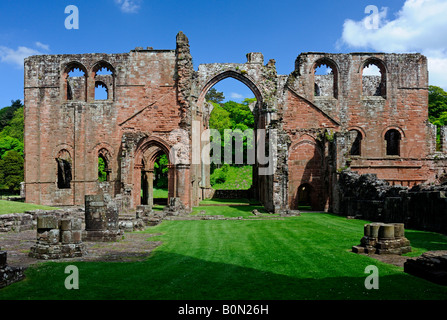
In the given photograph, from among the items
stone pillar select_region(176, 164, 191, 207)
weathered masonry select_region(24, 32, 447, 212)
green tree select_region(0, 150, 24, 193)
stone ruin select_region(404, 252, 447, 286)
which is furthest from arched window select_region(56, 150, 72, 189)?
stone ruin select_region(404, 252, 447, 286)

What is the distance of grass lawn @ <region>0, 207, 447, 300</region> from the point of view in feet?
17.5

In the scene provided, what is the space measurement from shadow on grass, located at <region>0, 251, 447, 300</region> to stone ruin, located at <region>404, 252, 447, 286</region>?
0.61ft

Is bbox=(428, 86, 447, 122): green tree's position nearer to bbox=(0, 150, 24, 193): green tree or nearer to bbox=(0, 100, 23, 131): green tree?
bbox=(0, 150, 24, 193): green tree

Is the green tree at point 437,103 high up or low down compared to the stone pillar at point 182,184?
up

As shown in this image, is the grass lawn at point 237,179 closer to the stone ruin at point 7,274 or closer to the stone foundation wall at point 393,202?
the stone foundation wall at point 393,202

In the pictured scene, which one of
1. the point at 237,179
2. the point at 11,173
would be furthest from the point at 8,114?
the point at 237,179

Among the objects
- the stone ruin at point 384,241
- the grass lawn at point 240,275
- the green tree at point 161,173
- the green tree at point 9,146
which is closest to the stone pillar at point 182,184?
the grass lawn at point 240,275

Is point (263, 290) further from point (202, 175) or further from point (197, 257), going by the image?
point (202, 175)

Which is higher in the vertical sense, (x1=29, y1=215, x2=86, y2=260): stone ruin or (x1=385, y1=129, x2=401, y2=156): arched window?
(x1=385, y1=129, x2=401, y2=156): arched window

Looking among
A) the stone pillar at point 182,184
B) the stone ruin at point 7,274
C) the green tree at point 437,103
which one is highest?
the green tree at point 437,103

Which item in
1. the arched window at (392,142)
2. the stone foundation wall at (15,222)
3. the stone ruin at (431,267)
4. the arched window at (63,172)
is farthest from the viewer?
the arched window at (63,172)

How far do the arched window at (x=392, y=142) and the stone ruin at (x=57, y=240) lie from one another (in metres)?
24.3

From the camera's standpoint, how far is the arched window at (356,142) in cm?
2595

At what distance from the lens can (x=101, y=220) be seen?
36.8 ft
